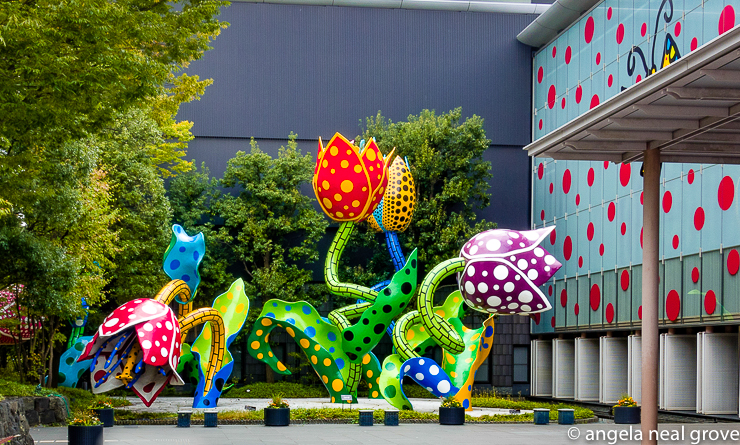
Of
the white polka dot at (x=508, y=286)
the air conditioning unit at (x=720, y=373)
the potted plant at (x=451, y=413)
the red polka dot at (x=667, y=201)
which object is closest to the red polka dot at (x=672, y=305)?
the air conditioning unit at (x=720, y=373)

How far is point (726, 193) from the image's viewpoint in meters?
23.7

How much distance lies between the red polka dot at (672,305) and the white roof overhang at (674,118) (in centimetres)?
1264

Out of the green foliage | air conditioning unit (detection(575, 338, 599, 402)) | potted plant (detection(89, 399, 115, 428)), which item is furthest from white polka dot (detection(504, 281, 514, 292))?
the green foliage

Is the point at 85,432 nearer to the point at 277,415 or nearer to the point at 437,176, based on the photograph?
the point at 277,415

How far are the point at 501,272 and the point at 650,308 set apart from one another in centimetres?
776

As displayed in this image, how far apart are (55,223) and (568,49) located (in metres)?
21.0

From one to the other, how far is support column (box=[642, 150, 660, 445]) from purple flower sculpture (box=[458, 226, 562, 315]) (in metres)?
7.52

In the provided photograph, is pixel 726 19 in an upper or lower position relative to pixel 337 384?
upper

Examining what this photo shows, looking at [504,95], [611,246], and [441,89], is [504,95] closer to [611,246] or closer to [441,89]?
[441,89]

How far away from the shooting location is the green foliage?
33.9 meters

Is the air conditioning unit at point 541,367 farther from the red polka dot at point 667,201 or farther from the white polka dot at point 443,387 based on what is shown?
the white polka dot at point 443,387

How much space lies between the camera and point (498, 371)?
36.8 m

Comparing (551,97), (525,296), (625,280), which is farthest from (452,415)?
(551,97)

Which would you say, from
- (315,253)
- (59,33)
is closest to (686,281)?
(315,253)
